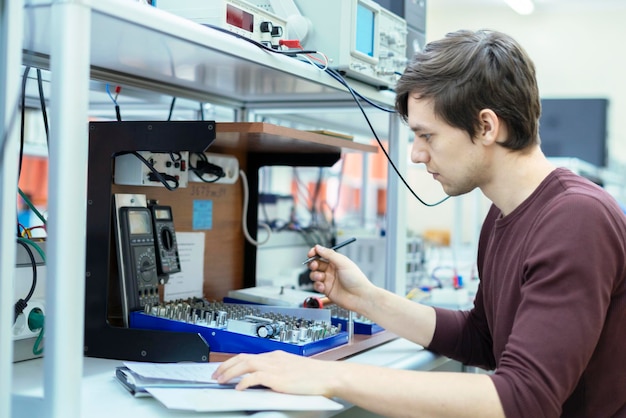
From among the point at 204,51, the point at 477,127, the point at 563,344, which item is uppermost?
the point at 204,51

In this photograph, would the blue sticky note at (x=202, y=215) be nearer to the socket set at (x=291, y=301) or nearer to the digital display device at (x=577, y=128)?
the socket set at (x=291, y=301)

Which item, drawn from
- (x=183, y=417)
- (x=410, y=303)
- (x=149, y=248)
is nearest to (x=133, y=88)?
(x=149, y=248)

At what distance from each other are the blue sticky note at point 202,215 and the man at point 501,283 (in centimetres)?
45

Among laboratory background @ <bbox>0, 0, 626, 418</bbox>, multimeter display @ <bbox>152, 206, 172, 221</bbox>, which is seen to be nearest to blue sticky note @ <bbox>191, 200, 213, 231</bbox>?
laboratory background @ <bbox>0, 0, 626, 418</bbox>

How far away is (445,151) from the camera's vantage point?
A: 115 cm

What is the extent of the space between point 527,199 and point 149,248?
701 mm

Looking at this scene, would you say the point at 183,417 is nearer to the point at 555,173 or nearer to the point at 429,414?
the point at 429,414

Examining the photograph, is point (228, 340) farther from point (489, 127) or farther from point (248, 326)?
point (489, 127)

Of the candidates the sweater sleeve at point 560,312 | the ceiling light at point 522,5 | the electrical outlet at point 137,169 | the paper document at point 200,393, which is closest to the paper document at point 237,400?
the paper document at point 200,393

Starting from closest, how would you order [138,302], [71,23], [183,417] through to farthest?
1. [71,23]
2. [183,417]
3. [138,302]

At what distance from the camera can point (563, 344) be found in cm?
91

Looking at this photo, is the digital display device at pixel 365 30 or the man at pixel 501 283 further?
the digital display device at pixel 365 30

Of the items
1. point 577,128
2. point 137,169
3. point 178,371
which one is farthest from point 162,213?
point 577,128

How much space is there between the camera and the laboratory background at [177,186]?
2.57ft
